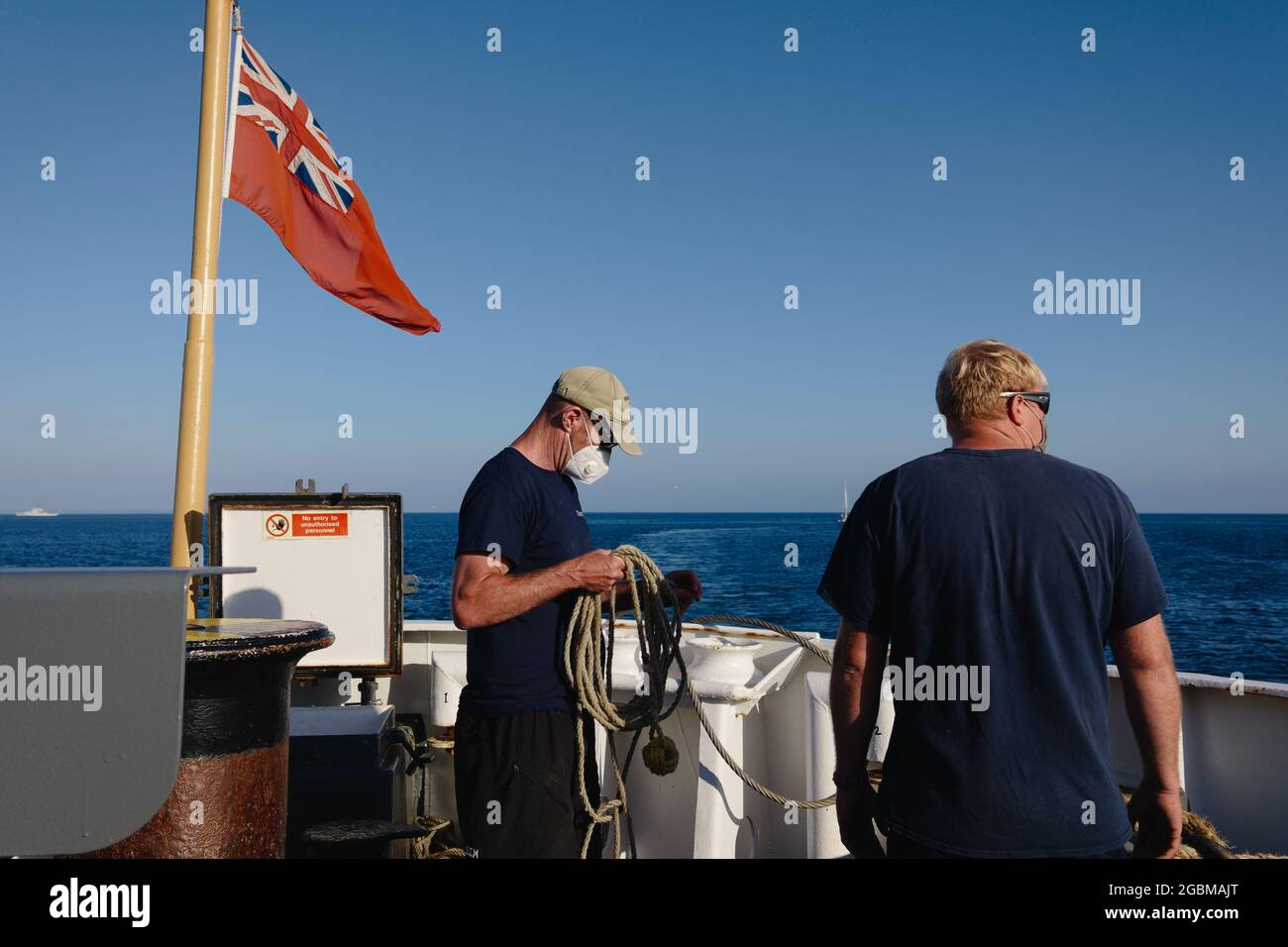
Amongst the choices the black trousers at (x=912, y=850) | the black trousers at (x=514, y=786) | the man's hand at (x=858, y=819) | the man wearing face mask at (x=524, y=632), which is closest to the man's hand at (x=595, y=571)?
the man wearing face mask at (x=524, y=632)

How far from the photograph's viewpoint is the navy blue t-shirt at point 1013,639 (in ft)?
6.27

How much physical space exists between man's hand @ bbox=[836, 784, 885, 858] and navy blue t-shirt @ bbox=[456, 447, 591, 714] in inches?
36.2

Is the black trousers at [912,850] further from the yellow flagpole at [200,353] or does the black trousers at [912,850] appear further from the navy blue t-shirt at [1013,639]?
the yellow flagpole at [200,353]

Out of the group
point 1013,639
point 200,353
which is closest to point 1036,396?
point 1013,639

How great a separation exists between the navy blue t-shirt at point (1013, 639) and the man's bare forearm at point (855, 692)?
0.31 feet

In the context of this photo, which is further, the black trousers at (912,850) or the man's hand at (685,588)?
the man's hand at (685,588)

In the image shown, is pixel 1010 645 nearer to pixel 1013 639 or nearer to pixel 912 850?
pixel 1013 639

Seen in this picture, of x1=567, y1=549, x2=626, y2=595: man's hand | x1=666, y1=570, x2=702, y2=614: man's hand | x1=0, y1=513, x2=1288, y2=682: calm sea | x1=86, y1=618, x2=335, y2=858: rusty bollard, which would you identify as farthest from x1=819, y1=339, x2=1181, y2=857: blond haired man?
x1=0, y1=513, x2=1288, y2=682: calm sea

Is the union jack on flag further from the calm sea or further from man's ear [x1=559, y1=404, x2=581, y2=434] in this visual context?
the calm sea

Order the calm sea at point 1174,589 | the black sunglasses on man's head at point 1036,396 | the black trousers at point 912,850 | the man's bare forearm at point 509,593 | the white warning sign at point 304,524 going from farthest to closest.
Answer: the calm sea at point 1174,589 < the white warning sign at point 304,524 < the man's bare forearm at point 509,593 < the black sunglasses on man's head at point 1036,396 < the black trousers at point 912,850

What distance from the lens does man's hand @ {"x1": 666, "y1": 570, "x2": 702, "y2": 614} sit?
3.14 metres
